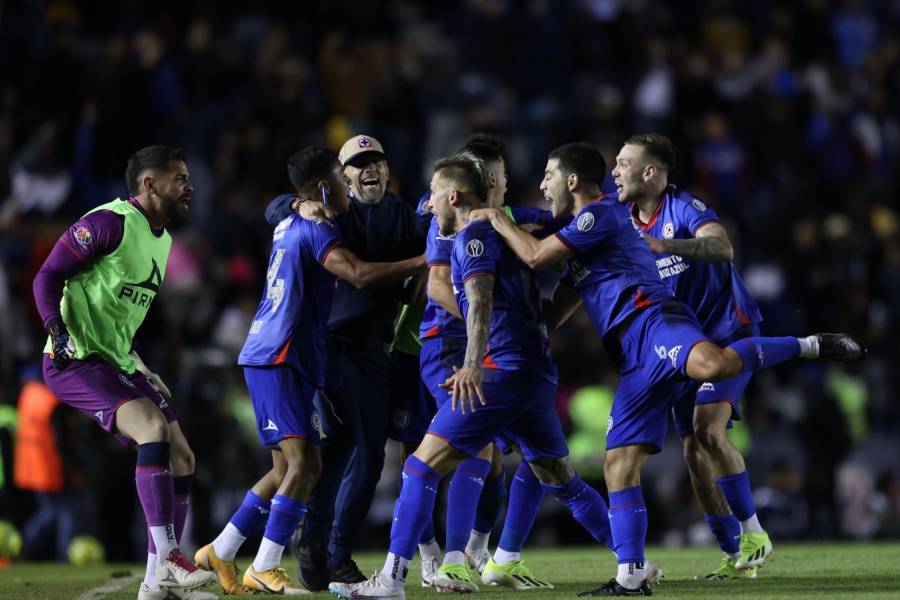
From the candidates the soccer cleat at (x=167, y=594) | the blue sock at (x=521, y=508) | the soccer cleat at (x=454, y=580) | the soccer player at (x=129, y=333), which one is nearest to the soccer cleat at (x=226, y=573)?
the soccer player at (x=129, y=333)

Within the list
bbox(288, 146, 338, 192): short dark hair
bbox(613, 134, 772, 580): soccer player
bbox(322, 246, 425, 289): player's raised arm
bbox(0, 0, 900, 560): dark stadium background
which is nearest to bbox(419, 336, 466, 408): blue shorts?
bbox(322, 246, 425, 289): player's raised arm

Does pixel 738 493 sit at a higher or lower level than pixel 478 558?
higher

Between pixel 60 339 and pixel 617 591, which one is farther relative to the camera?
pixel 60 339

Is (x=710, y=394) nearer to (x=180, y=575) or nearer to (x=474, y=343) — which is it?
(x=474, y=343)

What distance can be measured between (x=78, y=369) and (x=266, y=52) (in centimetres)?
987

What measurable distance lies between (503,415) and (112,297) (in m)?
2.30

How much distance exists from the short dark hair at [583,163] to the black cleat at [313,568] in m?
2.65

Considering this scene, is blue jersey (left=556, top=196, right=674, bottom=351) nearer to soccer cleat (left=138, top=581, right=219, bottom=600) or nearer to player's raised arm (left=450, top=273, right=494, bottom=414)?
player's raised arm (left=450, top=273, right=494, bottom=414)

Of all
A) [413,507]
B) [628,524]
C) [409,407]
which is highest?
[409,407]

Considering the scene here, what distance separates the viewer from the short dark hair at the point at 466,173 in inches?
315

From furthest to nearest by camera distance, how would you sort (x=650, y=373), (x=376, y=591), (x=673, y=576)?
(x=673, y=576)
(x=650, y=373)
(x=376, y=591)

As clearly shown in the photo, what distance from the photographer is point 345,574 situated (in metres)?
8.73

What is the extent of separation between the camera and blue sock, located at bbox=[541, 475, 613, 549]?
28.4 feet

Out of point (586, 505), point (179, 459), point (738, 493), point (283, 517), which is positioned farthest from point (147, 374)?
point (738, 493)
